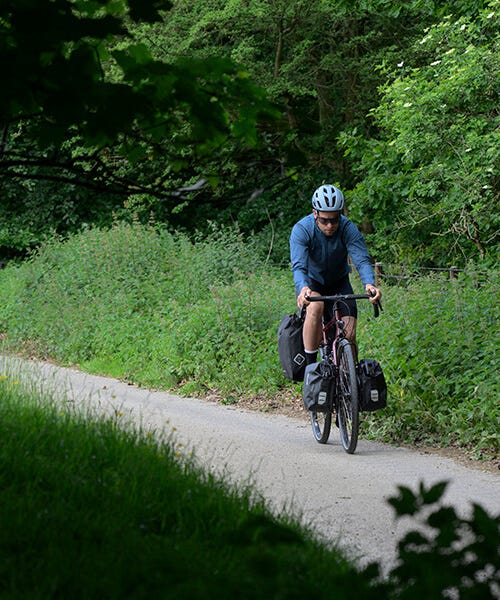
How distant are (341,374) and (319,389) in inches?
8.8

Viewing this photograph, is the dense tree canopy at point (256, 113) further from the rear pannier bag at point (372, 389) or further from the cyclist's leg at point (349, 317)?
the rear pannier bag at point (372, 389)

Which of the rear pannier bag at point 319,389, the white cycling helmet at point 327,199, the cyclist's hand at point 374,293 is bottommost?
the rear pannier bag at point 319,389

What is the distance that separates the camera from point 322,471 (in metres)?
7.53

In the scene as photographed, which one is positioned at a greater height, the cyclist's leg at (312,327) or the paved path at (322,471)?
the cyclist's leg at (312,327)

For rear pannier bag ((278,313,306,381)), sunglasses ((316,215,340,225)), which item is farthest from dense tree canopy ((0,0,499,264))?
rear pannier bag ((278,313,306,381))

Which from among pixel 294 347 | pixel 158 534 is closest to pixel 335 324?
pixel 294 347

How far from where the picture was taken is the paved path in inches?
230

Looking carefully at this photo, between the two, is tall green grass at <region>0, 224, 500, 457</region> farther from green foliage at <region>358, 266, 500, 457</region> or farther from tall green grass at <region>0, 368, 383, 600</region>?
tall green grass at <region>0, 368, 383, 600</region>

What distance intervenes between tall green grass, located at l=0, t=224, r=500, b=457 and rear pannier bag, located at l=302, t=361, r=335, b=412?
0.92m

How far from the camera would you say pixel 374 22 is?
909 inches

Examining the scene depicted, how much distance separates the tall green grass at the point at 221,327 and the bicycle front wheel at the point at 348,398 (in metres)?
0.80

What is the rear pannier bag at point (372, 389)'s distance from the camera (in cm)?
805

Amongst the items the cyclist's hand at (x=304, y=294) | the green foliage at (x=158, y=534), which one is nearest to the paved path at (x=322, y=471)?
the green foliage at (x=158, y=534)

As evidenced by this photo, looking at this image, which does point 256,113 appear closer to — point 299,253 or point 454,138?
point 299,253
